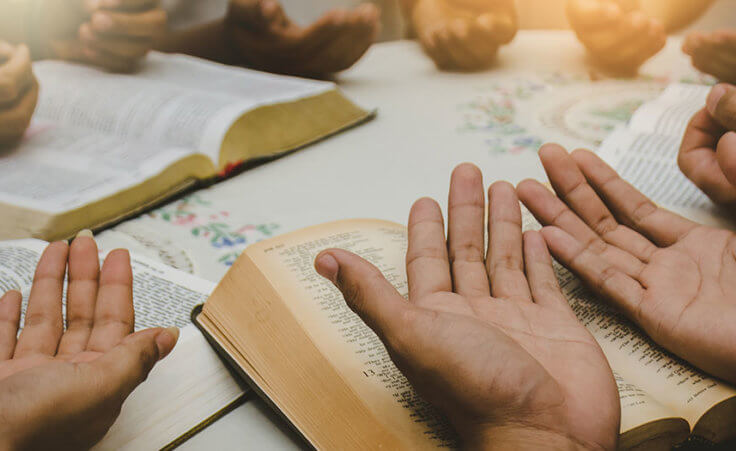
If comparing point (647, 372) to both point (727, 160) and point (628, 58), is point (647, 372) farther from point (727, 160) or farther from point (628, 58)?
point (628, 58)

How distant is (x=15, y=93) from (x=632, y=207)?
76 cm

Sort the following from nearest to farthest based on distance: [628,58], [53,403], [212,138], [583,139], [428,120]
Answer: [53,403]
[212,138]
[583,139]
[428,120]
[628,58]

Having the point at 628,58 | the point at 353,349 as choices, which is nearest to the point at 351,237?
the point at 353,349

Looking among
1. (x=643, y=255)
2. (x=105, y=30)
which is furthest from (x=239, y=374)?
(x=105, y=30)

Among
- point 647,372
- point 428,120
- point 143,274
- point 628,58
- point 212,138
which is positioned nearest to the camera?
point 647,372

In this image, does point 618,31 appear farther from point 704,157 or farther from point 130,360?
point 130,360

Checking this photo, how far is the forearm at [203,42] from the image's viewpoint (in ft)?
4.19

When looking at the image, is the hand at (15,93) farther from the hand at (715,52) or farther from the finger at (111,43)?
the hand at (715,52)

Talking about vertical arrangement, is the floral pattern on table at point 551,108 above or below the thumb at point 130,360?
below

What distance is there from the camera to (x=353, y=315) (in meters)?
0.46

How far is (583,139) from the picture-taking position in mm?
912

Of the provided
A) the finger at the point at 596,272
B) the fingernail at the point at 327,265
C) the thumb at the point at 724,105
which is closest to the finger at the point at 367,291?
the fingernail at the point at 327,265

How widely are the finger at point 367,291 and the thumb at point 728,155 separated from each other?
382mm

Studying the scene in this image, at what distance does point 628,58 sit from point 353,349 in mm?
1015
